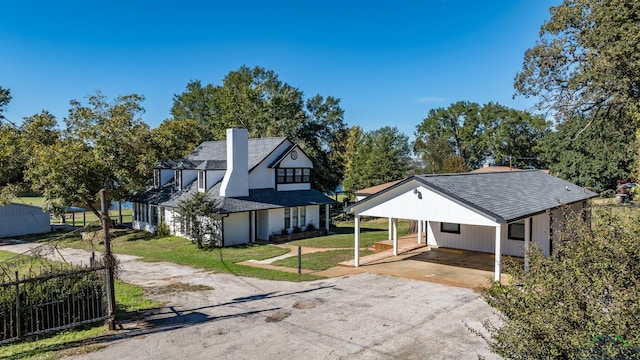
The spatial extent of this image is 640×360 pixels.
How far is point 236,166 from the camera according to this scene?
26469mm

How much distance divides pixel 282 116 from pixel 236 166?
1847cm

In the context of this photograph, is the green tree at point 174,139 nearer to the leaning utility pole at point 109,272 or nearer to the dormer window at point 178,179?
the dormer window at point 178,179

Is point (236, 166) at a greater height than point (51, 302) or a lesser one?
greater

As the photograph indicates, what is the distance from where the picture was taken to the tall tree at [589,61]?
18.5 m

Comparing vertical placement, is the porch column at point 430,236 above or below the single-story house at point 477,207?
below

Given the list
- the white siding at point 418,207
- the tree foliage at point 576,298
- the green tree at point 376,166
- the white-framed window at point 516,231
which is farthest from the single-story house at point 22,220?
the tree foliage at point 576,298

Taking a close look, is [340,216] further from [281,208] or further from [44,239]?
[44,239]

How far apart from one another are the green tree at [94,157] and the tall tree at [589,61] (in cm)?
2571

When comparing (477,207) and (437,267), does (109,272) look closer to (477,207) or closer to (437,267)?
(477,207)

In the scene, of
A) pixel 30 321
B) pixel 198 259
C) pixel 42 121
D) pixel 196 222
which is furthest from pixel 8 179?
pixel 30 321

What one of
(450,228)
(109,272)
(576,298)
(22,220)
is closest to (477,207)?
(450,228)

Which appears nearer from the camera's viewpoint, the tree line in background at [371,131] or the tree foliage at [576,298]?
the tree foliage at [576,298]

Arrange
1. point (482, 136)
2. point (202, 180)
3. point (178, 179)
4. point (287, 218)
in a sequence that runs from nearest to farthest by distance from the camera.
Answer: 1. point (202, 180)
2. point (287, 218)
3. point (178, 179)
4. point (482, 136)

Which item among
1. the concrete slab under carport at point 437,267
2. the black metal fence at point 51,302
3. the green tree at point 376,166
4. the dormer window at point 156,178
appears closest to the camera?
the black metal fence at point 51,302
